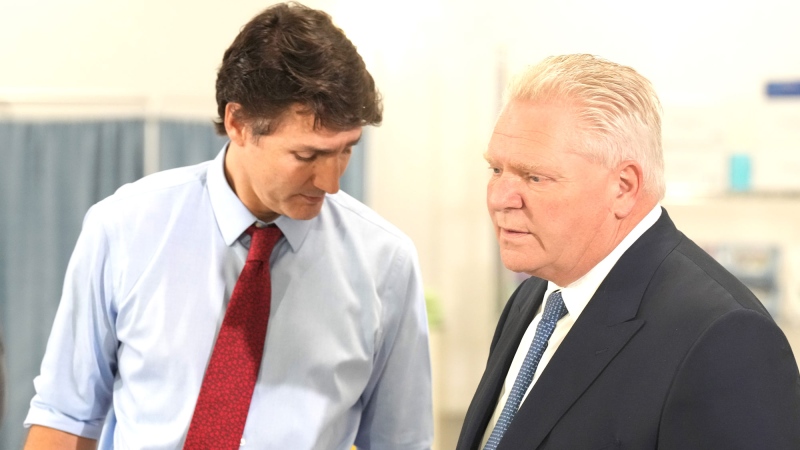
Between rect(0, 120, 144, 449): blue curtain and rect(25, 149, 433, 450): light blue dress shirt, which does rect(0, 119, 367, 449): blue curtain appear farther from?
rect(25, 149, 433, 450): light blue dress shirt

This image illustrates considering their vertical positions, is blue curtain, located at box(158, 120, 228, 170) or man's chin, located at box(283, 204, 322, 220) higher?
man's chin, located at box(283, 204, 322, 220)

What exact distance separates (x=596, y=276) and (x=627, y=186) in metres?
0.14

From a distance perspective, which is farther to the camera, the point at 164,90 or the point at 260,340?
the point at 164,90

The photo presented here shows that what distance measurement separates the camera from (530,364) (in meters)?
1.28

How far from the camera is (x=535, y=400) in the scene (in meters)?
1.18

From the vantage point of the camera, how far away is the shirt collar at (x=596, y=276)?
1.22m

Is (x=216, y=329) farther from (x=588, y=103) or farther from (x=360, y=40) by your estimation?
(x=360, y=40)

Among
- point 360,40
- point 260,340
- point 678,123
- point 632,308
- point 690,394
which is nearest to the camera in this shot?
point 690,394

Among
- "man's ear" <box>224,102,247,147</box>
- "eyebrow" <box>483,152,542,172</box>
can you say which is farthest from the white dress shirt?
"man's ear" <box>224,102,247,147</box>

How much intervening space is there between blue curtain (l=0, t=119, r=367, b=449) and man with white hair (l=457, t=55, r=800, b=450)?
233 cm

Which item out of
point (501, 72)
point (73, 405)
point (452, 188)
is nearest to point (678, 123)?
point (501, 72)

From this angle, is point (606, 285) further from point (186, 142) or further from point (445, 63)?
point (445, 63)

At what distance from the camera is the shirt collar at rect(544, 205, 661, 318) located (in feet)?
4.02

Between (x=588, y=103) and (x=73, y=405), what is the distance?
3.30 feet
